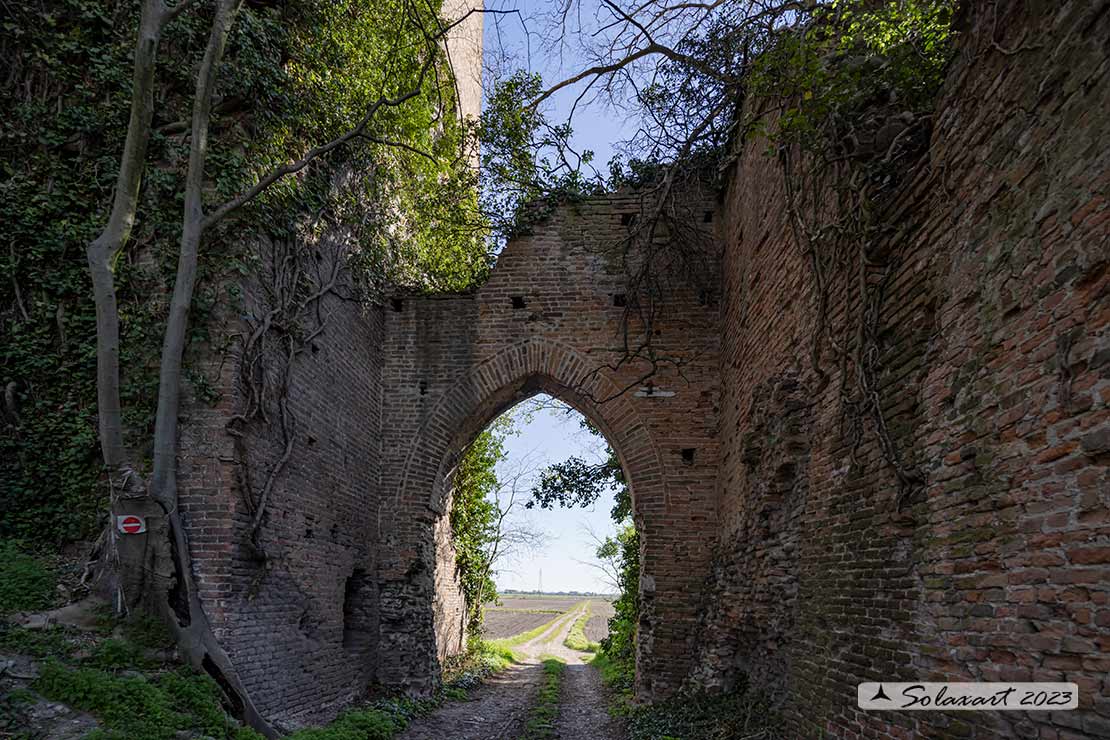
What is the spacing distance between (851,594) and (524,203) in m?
7.89

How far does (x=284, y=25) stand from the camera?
6.89 meters

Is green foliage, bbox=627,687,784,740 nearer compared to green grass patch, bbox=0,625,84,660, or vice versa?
green grass patch, bbox=0,625,84,660

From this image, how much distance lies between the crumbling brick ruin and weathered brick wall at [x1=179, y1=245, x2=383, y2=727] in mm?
35

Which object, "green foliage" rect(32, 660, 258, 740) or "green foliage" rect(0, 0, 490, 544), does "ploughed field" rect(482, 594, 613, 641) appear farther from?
"green foliage" rect(0, 0, 490, 544)

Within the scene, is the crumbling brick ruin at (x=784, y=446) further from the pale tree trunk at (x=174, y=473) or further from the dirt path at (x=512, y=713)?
the dirt path at (x=512, y=713)

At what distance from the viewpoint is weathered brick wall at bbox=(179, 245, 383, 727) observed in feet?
18.5

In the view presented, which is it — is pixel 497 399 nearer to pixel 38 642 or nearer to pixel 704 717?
pixel 704 717

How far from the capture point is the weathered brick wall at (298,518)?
5.64 meters

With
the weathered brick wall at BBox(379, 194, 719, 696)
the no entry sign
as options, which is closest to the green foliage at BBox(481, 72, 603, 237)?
the weathered brick wall at BBox(379, 194, 719, 696)

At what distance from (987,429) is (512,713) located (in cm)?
815

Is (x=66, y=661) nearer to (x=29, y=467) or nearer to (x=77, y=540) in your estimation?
(x=77, y=540)

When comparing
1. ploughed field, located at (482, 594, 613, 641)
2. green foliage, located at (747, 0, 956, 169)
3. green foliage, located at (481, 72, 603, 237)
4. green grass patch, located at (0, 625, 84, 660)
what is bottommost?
ploughed field, located at (482, 594, 613, 641)

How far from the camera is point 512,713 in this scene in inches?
347

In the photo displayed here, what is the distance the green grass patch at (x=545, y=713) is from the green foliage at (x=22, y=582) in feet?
17.3
